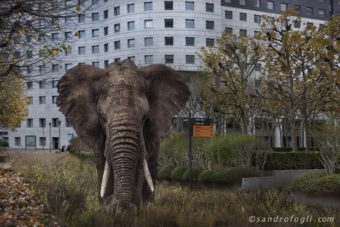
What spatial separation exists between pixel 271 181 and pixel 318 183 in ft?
18.6

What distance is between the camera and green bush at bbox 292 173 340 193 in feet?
41.2

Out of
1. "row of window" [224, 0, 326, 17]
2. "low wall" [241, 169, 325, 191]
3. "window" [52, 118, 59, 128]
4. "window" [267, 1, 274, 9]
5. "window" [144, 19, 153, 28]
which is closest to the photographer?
"low wall" [241, 169, 325, 191]

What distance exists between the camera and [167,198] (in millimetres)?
11156

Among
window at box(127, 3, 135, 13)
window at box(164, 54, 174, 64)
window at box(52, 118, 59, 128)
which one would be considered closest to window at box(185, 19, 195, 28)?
window at box(164, 54, 174, 64)

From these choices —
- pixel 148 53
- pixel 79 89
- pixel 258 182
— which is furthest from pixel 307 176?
pixel 148 53

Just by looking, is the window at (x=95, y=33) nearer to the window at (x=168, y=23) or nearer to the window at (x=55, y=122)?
the window at (x=168, y=23)

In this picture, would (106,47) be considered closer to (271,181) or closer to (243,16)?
(243,16)

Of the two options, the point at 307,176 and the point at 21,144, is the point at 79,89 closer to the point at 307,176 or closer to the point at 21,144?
the point at 307,176

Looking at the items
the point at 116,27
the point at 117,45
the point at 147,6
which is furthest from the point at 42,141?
the point at 147,6

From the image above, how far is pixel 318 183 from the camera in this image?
12875 mm

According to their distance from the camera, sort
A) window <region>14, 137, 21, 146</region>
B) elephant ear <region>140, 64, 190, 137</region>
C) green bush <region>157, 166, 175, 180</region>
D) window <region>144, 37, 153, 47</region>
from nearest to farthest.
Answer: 1. elephant ear <region>140, 64, 190, 137</region>
2. green bush <region>157, 166, 175, 180</region>
3. window <region>144, 37, 153, 47</region>
4. window <region>14, 137, 21, 146</region>

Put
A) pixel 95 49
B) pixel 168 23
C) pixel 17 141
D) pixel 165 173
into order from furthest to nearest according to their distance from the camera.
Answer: pixel 17 141 < pixel 95 49 < pixel 168 23 < pixel 165 173

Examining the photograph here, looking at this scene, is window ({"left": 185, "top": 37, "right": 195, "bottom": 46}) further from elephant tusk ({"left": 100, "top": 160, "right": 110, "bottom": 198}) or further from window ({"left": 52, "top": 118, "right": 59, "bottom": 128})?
elephant tusk ({"left": 100, "top": 160, "right": 110, "bottom": 198})

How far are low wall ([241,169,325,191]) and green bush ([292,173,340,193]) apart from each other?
A: 9.96ft
